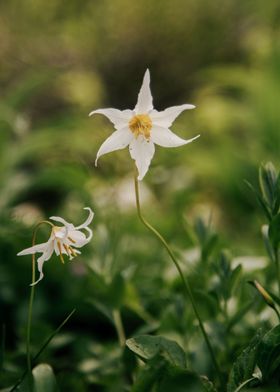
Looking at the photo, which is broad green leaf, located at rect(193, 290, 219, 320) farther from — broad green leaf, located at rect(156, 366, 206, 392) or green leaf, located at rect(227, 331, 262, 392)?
broad green leaf, located at rect(156, 366, 206, 392)

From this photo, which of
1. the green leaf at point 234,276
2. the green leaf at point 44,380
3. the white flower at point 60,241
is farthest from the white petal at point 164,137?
the green leaf at point 44,380

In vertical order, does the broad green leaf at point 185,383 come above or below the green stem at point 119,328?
above

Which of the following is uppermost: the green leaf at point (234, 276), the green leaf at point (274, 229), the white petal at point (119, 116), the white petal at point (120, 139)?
the white petal at point (119, 116)

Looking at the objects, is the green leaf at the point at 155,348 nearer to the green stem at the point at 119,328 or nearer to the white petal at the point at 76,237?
the white petal at the point at 76,237

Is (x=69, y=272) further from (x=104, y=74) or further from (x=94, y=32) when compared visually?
(x=94, y=32)

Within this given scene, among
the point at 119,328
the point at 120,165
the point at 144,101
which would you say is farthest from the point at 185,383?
the point at 120,165

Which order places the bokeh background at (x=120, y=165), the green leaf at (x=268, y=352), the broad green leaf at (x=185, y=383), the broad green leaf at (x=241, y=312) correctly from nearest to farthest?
the broad green leaf at (x=185, y=383), the green leaf at (x=268, y=352), the broad green leaf at (x=241, y=312), the bokeh background at (x=120, y=165)

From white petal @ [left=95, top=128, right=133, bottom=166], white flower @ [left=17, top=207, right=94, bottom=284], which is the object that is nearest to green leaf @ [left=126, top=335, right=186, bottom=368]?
white flower @ [left=17, top=207, right=94, bottom=284]
